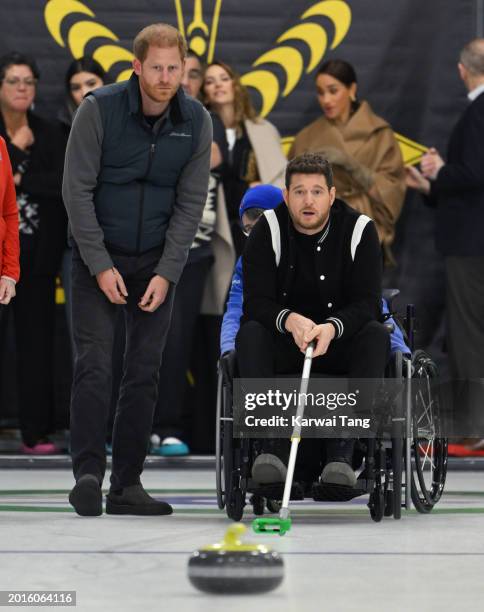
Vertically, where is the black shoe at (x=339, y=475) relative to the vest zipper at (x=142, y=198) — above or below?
below

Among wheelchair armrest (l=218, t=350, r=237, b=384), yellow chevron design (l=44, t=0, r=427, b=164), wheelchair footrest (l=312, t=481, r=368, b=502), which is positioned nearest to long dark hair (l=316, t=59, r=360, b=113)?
yellow chevron design (l=44, t=0, r=427, b=164)

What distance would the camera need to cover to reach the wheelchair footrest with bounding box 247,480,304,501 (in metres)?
4.91

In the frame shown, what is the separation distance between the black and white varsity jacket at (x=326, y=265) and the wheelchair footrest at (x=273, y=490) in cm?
54

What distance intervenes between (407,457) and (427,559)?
1018 mm

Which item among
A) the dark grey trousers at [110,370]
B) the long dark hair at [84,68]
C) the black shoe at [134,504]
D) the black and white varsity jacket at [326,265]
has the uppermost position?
the long dark hair at [84,68]

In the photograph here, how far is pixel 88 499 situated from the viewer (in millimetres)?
5133

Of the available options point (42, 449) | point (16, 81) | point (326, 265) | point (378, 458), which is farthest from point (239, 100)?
point (378, 458)

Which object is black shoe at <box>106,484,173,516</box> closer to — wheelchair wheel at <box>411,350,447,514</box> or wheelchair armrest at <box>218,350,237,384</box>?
wheelchair armrest at <box>218,350,237,384</box>

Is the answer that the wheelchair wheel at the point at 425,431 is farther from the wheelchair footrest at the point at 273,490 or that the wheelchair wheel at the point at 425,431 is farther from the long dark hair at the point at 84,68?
the long dark hair at the point at 84,68

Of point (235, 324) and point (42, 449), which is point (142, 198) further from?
point (42, 449)

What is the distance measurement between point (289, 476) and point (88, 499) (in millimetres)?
743

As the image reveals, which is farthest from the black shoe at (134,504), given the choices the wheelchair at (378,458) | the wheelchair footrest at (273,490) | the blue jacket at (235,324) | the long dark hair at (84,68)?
the long dark hair at (84,68)

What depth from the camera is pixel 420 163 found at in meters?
8.01

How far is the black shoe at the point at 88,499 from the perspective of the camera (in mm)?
5133
